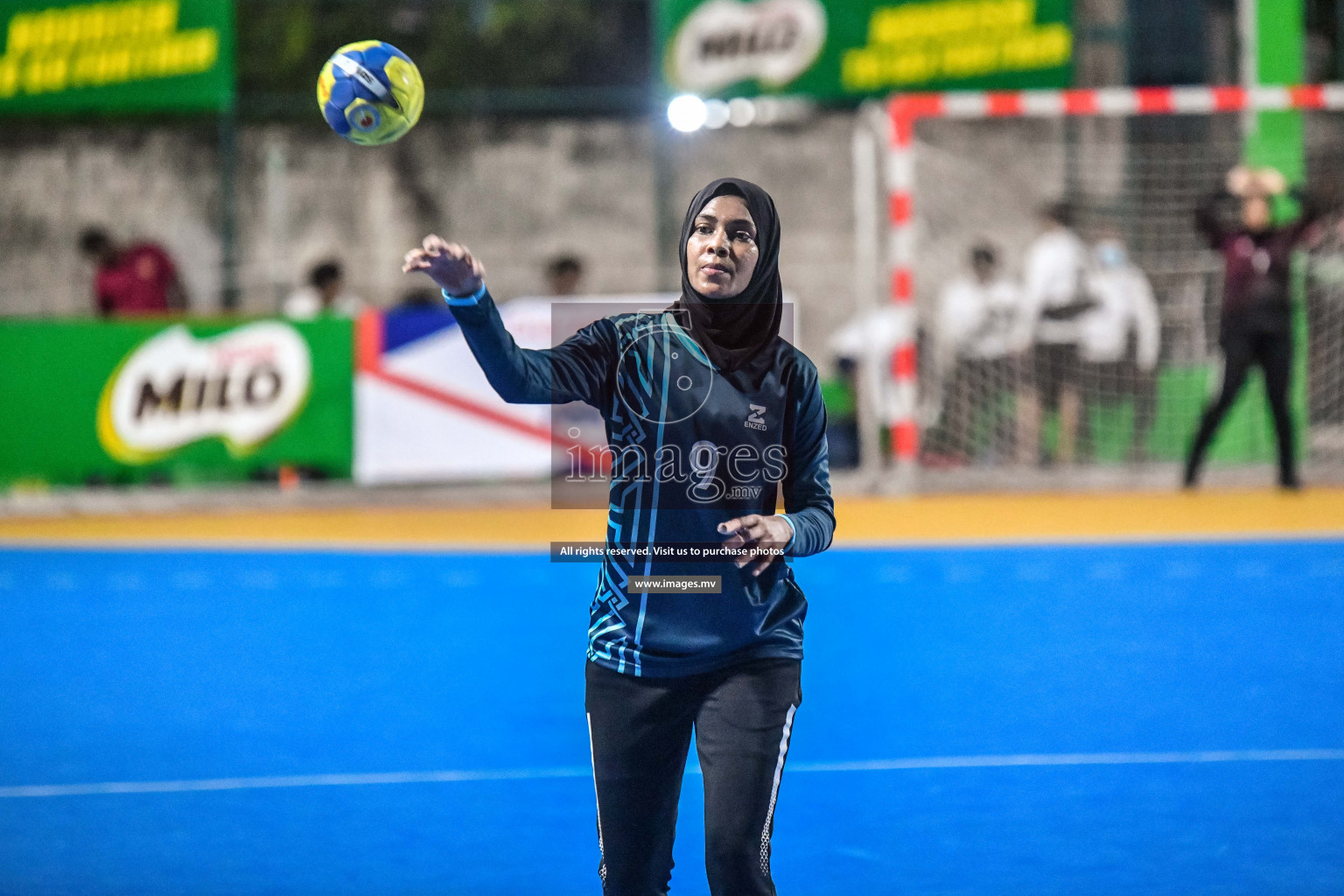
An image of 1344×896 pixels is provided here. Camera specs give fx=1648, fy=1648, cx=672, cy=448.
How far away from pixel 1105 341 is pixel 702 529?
13.1 m

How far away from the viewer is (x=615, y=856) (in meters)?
3.56

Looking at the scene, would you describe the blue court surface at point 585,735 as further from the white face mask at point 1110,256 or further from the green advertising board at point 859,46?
the green advertising board at point 859,46

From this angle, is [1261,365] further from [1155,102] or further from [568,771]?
[568,771]

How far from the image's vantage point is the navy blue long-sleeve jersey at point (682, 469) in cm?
353

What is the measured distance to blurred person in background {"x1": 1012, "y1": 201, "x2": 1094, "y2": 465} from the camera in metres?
15.6

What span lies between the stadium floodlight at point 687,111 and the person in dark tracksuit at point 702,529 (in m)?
13.6

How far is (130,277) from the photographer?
16141 millimetres

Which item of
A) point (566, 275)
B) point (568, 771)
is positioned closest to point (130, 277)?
point (566, 275)

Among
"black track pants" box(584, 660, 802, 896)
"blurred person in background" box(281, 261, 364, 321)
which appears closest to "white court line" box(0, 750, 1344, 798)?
"black track pants" box(584, 660, 802, 896)

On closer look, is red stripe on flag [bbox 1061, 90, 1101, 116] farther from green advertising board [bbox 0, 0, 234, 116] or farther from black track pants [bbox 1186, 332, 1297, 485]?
green advertising board [bbox 0, 0, 234, 116]

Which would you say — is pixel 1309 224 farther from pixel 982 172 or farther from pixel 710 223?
pixel 710 223

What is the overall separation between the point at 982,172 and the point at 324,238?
740cm

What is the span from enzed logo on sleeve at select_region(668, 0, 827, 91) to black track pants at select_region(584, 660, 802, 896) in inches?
549

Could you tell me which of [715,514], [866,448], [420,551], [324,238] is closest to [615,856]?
[715,514]
